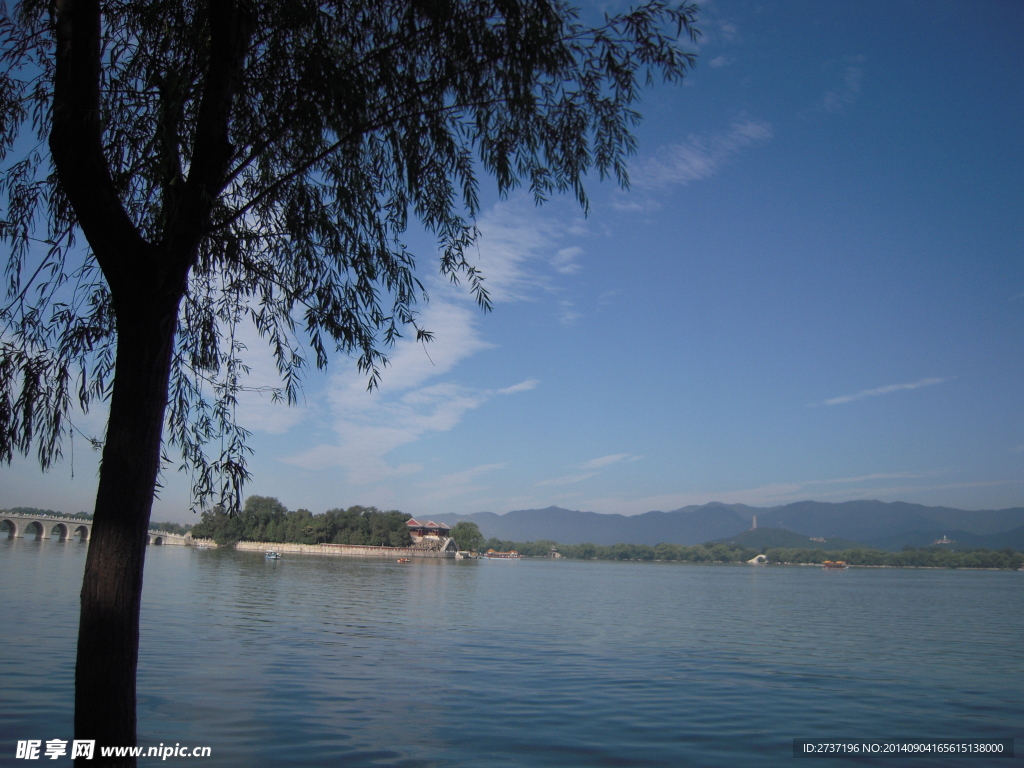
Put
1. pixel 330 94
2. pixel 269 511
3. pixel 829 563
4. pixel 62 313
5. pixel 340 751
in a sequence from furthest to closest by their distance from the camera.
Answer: pixel 829 563
pixel 269 511
pixel 340 751
pixel 62 313
pixel 330 94

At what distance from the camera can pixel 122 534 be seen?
3996 millimetres

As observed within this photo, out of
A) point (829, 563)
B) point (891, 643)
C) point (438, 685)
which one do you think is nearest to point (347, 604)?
point (438, 685)

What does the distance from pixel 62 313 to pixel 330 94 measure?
2.91m

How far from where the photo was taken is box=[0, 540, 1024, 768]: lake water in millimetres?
8078

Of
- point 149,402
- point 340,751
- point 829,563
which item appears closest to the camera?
point 149,402

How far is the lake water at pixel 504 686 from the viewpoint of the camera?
8.08 m

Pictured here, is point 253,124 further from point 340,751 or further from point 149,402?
point 340,751

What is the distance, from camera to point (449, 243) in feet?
20.6

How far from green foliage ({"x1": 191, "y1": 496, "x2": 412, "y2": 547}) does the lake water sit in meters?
102

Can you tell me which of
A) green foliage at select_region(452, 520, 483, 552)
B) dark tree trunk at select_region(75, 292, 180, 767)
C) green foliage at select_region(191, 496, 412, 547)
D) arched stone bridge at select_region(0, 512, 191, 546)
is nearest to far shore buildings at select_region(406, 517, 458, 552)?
green foliage at select_region(452, 520, 483, 552)

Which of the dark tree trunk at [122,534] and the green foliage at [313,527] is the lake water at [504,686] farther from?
the green foliage at [313,527]

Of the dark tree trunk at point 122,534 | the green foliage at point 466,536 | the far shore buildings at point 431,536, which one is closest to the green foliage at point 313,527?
the far shore buildings at point 431,536

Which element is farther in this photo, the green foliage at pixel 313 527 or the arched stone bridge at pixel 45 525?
the green foliage at pixel 313 527

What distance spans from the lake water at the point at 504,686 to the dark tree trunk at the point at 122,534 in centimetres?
379
